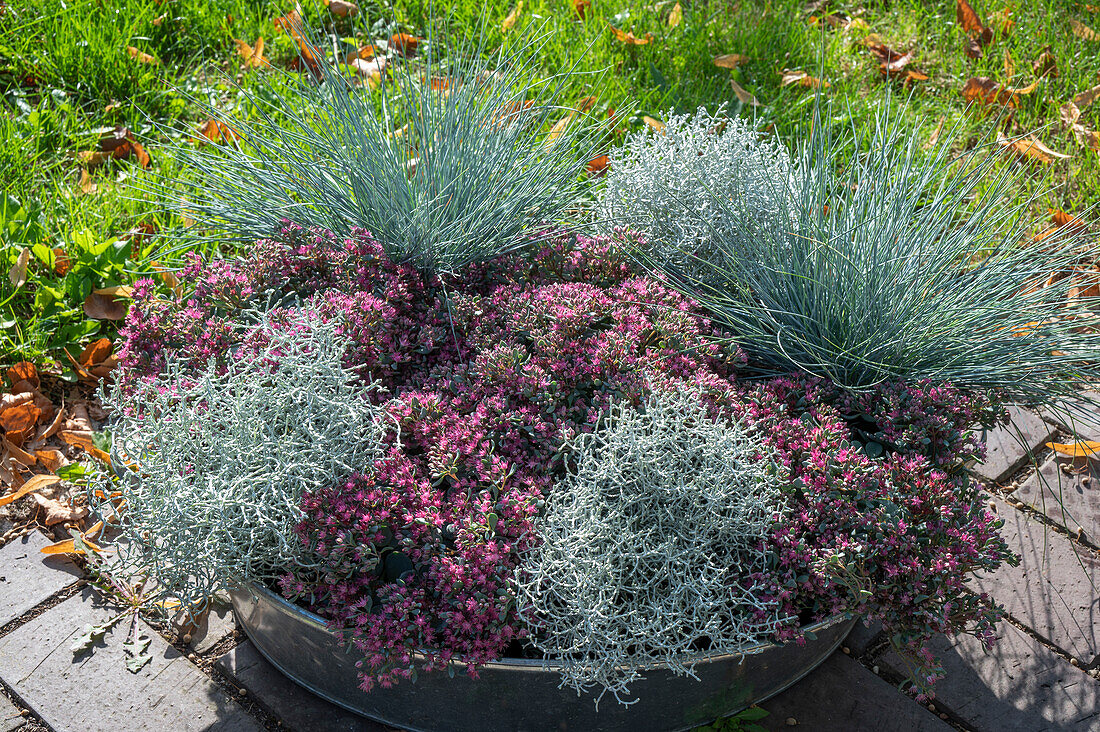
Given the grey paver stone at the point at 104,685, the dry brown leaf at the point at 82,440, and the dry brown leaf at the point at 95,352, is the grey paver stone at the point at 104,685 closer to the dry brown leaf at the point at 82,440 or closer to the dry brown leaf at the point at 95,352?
the dry brown leaf at the point at 82,440

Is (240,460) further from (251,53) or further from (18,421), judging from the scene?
(251,53)

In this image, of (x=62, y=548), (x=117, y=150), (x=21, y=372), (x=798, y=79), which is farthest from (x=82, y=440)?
(x=798, y=79)

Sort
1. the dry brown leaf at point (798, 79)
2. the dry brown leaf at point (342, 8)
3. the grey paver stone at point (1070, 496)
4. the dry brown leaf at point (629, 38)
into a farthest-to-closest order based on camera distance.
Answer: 1. the dry brown leaf at point (342, 8)
2. the dry brown leaf at point (629, 38)
3. the dry brown leaf at point (798, 79)
4. the grey paver stone at point (1070, 496)

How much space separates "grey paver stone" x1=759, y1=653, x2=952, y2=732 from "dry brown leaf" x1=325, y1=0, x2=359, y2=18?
337 cm

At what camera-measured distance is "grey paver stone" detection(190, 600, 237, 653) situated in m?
2.15

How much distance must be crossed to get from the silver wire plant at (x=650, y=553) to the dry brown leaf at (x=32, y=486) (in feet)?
4.89

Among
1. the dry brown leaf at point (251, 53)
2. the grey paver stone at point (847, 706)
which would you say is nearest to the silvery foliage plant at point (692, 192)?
the grey paver stone at point (847, 706)

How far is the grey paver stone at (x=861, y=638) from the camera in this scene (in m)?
2.16

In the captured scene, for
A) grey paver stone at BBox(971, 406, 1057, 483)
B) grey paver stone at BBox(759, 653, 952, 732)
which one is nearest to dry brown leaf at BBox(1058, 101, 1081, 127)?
grey paver stone at BBox(971, 406, 1057, 483)

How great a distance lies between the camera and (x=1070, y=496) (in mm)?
2584

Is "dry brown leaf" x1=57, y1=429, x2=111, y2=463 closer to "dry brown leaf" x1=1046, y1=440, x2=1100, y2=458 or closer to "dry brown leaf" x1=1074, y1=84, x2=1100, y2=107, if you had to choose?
"dry brown leaf" x1=1046, y1=440, x2=1100, y2=458

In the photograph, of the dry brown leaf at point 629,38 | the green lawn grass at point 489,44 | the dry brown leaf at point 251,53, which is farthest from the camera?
the dry brown leaf at point 629,38

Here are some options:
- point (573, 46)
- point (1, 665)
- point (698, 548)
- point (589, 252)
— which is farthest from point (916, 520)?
point (573, 46)

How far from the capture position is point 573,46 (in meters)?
3.80
